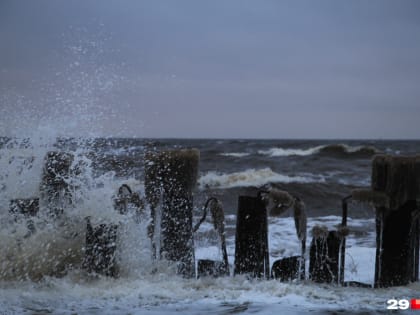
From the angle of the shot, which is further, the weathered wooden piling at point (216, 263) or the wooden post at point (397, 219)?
the weathered wooden piling at point (216, 263)

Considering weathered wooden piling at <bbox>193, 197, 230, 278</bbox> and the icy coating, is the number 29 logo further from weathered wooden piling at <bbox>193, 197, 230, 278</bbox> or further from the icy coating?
weathered wooden piling at <bbox>193, 197, 230, 278</bbox>

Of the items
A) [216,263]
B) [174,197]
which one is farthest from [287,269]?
[174,197]

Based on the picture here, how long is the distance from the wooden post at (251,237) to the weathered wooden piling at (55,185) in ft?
5.22

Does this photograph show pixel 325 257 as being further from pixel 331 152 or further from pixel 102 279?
pixel 331 152

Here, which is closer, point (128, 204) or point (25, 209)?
point (25, 209)

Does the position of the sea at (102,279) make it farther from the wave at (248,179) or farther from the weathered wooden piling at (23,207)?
the wave at (248,179)

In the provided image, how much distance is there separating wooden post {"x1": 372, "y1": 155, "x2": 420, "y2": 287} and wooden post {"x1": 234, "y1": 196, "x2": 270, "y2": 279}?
2.98 feet

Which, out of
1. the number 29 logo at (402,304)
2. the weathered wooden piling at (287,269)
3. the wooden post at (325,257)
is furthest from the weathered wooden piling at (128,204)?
the number 29 logo at (402,304)

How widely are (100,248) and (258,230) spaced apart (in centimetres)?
124

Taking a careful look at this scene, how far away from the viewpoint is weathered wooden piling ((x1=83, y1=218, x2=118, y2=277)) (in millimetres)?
3365

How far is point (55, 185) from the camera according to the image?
3.95 metres

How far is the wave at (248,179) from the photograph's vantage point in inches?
694

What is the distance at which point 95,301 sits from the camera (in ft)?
10.3

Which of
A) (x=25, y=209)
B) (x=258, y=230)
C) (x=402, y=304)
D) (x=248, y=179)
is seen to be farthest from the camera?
(x=248, y=179)
